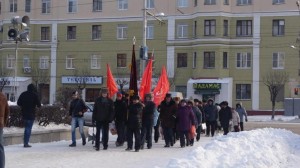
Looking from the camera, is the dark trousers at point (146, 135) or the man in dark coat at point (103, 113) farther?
the dark trousers at point (146, 135)

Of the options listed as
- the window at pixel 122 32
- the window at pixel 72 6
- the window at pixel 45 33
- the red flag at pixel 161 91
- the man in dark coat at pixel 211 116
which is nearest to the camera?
the red flag at pixel 161 91

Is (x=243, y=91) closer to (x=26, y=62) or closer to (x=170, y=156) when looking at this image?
(x=26, y=62)

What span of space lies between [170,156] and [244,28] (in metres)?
42.8

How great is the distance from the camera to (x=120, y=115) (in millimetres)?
18828

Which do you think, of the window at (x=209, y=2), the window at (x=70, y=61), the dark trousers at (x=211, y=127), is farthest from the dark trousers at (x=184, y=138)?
the window at (x=70, y=61)

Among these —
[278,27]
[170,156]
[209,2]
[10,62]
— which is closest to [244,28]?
[278,27]

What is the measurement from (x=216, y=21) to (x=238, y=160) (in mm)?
43524

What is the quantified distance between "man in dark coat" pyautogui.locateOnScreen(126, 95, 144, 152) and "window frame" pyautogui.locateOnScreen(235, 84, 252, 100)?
40.8 metres

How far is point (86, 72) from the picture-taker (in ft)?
201

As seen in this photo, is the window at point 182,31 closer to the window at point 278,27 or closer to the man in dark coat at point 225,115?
the window at point 278,27

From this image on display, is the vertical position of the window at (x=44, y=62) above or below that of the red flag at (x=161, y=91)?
above

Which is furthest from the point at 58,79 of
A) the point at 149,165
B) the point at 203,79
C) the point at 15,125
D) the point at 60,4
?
the point at 149,165

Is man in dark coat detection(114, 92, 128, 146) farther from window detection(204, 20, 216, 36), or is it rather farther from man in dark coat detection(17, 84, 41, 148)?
window detection(204, 20, 216, 36)

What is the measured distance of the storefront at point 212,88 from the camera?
56188mm
